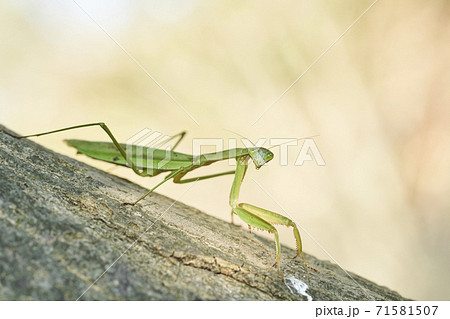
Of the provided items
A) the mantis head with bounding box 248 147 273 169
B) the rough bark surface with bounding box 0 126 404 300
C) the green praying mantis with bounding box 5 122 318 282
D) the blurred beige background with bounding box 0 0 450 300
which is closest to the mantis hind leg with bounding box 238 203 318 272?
the rough bark surface with bounding box 0 126 404 300

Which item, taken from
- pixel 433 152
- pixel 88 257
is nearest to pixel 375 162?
pixel 433 152

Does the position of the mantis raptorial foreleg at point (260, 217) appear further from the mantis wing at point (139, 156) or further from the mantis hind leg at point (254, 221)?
the mantis wing at point (139, 156)

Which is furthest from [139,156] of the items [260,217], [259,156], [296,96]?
[296,96]

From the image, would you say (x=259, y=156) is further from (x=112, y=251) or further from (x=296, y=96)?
(x=296, y=96)

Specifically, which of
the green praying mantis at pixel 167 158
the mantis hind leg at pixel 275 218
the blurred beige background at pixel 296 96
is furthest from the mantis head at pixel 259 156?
the blurred beige background at pixel 296 96

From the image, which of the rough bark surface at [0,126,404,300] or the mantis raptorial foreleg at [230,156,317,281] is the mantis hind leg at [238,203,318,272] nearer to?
the mantis raptorial foreleg at [230,156,317,281]

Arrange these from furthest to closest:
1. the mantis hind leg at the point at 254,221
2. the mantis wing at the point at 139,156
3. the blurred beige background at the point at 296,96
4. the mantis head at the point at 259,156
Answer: the blurred beige background at the point at 296,96, the mantis wing at the point at 139,156, the mantis head at the point at 259,156, the mantis hind leg at the point at 254,221

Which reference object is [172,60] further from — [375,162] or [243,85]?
[375,162]
